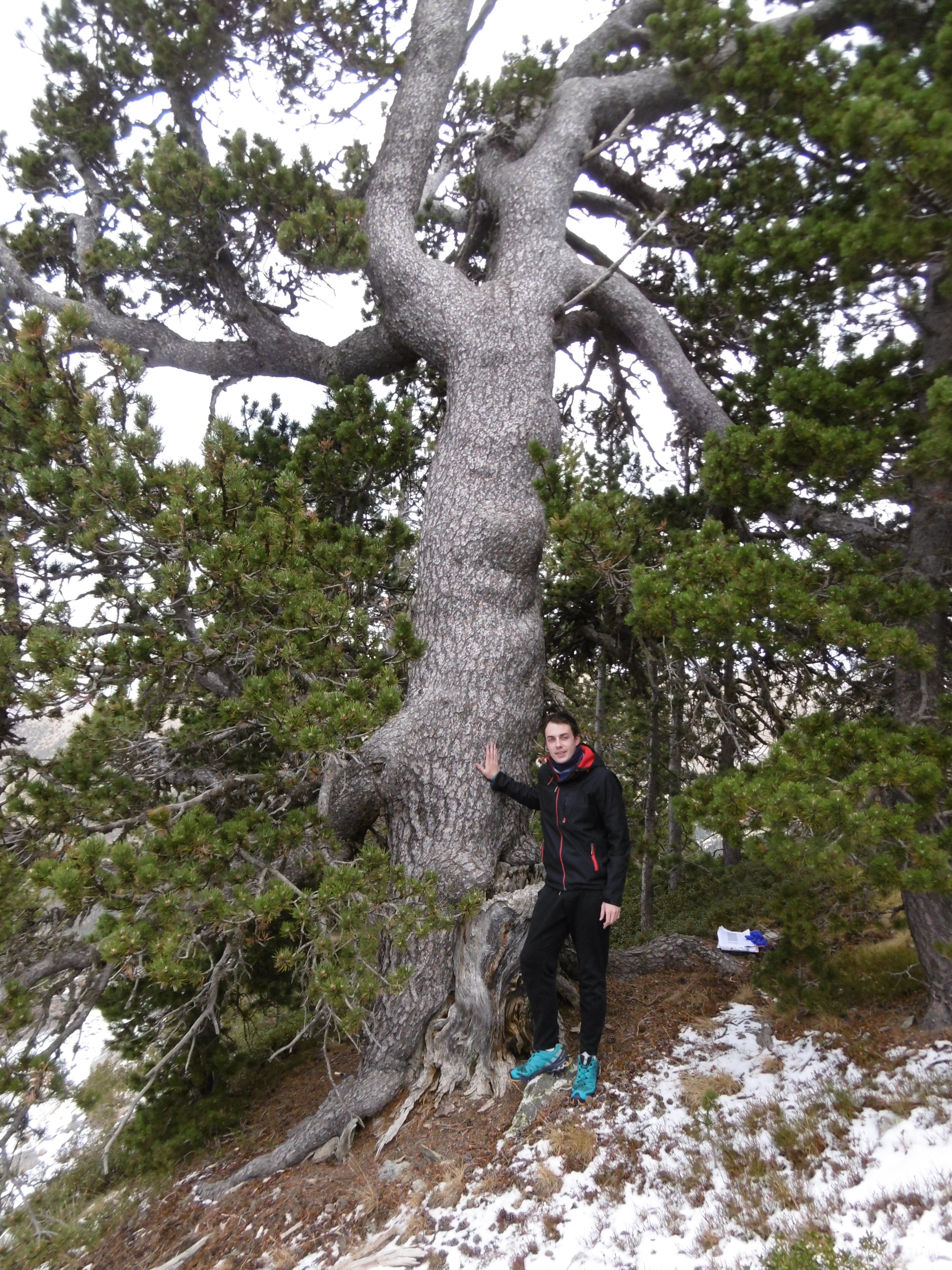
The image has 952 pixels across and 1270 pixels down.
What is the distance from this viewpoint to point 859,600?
12.8 feet

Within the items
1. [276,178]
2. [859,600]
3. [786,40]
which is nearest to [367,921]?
[859,600]

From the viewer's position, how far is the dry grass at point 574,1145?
3711 mm

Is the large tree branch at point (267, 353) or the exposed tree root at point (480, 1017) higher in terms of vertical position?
the large tree branch at point (267, 353)

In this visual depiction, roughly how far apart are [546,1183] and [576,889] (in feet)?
4.62

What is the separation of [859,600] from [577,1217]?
3308 mm

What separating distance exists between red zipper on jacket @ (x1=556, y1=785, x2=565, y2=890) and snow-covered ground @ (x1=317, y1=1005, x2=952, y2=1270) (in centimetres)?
130

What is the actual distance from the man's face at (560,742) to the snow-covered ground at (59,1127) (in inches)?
120

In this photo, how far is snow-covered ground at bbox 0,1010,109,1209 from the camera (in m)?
4.05

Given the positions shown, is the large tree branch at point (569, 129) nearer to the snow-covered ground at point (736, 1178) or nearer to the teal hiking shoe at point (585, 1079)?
the teal hiking shoe at point (585, 1079)

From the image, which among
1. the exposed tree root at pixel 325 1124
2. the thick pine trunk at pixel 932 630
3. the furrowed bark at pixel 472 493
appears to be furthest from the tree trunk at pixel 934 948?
the exposed tree root at pixel 325 1124

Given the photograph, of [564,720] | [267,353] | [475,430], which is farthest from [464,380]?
[564,720]

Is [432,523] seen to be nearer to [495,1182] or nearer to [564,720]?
[564,720]

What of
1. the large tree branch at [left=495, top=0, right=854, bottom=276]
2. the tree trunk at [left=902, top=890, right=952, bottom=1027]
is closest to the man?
the tree trunk at [left=902, top=890, right=952, bottom=1027]

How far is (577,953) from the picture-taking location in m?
4.36
